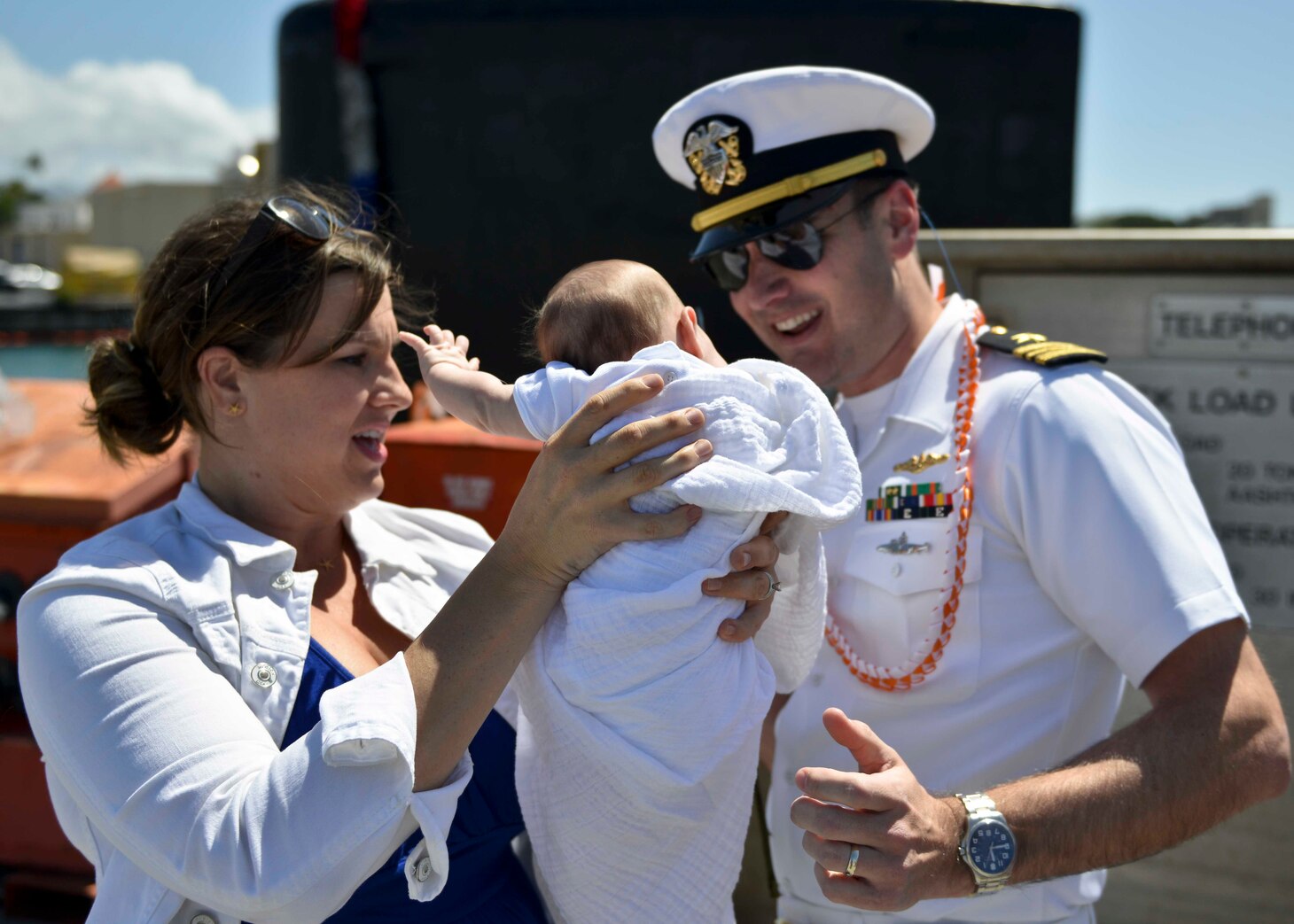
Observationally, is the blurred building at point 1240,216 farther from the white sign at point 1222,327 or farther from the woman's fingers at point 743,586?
the woman's fingers at point 743,586

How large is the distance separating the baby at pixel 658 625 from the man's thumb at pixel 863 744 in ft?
0.40

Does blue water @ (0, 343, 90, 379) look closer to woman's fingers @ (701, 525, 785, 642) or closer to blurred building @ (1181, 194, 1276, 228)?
woman's fingers @ (701, 525, 785, 642)

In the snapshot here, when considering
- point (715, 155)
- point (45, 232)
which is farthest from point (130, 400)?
point (45, 232)

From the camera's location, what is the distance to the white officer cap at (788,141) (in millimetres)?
2285

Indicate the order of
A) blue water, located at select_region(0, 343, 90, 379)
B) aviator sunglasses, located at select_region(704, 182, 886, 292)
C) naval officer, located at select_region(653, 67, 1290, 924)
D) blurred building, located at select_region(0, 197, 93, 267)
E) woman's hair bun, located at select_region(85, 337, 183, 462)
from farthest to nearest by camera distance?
blurred building, located at select_region(0, 197, 93, 267) → blue water, located at select_region(0, 343, 90, 379) → aviator sunglasses, located at select_region(704, 182, 886, 292) → woman's hair bun, located at select_region(85, 337, 183, 462) → naval officer, located at select_region(653, 67, 1290, 924)

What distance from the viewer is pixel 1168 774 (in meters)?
1.69

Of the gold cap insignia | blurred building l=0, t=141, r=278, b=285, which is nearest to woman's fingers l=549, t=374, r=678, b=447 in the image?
the gold cap insignia

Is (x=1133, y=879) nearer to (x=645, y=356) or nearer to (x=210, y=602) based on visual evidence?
(x=645, y=356)

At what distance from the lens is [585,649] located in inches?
60.2

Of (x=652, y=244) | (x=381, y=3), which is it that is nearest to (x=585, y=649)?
(x=652, y=244)

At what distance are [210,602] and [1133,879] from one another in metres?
3.02

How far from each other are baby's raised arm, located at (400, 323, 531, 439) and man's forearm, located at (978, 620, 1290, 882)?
0.90m

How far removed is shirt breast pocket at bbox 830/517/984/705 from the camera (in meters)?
1.99

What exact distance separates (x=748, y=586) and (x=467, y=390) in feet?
1.75
